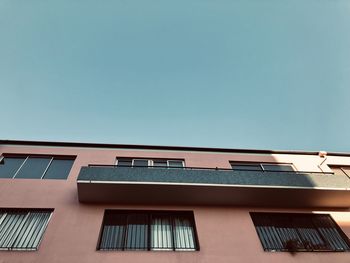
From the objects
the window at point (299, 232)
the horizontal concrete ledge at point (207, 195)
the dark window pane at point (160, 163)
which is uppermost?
the dark window pane at point (160, 163)

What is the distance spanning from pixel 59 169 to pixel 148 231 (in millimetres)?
4881

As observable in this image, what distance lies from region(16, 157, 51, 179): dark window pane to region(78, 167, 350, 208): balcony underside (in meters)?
2.48

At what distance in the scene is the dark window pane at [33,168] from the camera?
10281 millimetres

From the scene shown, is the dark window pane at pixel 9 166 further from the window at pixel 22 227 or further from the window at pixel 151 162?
the window at pixel 151 162

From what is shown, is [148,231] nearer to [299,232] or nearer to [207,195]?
[207,195]

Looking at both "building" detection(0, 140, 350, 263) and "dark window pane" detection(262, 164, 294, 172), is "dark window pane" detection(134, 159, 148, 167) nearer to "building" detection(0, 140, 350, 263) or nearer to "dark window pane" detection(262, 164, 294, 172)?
"building" detection(0, 140, 350, 263)

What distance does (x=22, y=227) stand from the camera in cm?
826

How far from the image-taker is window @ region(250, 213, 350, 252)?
8578mm

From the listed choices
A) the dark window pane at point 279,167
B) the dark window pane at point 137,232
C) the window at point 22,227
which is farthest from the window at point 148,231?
the dark window pane at point 279,167

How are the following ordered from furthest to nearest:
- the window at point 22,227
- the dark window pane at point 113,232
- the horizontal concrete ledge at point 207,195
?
the horizontal concrete ledge at point 207,195, the dark window pane at point 113,232, the window at point 22,227

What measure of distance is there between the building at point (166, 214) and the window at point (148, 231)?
3 cm

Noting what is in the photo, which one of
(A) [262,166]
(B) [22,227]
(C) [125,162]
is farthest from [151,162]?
(B) [22,227]

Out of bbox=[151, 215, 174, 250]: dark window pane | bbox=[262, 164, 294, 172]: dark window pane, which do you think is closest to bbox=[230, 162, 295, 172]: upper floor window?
bbox=[262, 164, 294, 172]: dark window pane

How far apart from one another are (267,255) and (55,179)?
8030mm
